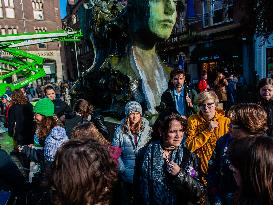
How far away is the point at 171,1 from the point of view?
596cm

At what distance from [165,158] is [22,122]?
4270mm

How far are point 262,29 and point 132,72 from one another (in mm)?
12407

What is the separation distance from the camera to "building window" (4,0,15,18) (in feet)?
130

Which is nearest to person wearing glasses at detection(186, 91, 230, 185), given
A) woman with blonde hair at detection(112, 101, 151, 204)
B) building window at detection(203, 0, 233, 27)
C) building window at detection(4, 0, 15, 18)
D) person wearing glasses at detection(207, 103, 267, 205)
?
person wearing glasses at detection(207, 103, 267, 205)

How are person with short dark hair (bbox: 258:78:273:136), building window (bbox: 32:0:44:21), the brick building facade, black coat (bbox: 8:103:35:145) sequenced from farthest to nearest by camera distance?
1. building window (bbox: 32:0:44:21)
2. the brick building facade
3. black coat (bbox: 8:103:35:145)
4. person with short dark hair (bbox: 258:78:273:136)

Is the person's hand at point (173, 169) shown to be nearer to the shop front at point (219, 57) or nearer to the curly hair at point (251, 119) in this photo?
the curly hair at point (251, 119)

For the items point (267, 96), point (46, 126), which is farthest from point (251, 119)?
point (46, 126)

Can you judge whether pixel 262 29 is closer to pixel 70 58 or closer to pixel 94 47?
pixel 94 47

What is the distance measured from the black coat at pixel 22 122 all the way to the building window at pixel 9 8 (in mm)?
36947

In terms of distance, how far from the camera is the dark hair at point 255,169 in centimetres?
166

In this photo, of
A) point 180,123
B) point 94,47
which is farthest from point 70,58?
point 180,123

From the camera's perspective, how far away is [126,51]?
22.1ft

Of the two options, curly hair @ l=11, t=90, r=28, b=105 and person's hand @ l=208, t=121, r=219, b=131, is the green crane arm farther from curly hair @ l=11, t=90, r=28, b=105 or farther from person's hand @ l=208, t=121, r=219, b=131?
Result: person's hand @ l=208, t=121, r=219, b=131

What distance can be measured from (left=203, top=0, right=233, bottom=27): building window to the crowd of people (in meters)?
19.3
